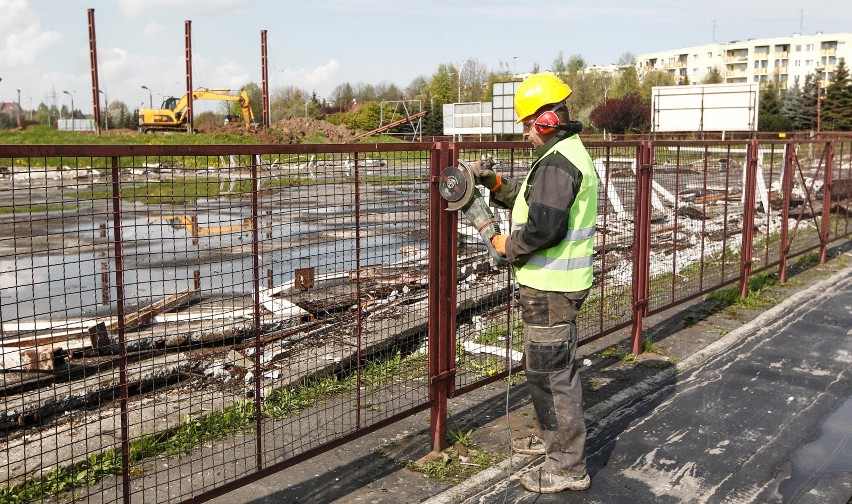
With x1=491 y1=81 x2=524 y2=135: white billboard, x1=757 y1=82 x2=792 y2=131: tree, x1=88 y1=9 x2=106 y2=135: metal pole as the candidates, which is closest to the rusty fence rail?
x1=491 y1=81 x2=524 y2=135: white billboard

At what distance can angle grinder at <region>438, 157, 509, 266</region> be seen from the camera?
14.9 ft

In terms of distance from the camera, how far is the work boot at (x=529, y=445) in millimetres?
5082

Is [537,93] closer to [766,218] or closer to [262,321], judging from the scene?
[262,321]

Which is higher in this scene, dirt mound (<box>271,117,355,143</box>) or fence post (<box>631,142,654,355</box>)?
dirt mound (<box>271,117,355,143</box>)

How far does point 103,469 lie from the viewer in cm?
461

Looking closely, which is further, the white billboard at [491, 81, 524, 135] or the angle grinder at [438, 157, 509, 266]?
the white billboard at [491, 81, 524, 135]

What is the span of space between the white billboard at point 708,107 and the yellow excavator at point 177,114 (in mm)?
23234

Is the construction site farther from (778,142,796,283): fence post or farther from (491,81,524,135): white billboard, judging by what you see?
(491,81,524,135): white billboard

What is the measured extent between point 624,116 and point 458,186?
Answer: 65839 millimetres

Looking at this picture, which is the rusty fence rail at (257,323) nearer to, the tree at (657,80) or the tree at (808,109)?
the tree at (808,109)

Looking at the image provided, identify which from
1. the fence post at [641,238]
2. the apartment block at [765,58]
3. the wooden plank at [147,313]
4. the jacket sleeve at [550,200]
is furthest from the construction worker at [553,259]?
the apartment block at [765,58]

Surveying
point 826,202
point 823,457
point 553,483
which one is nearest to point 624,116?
point 826,202

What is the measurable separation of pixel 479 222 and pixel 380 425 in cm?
136

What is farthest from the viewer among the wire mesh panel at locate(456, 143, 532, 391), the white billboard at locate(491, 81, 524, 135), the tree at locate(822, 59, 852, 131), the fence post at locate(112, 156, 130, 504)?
the tree at locate(822, 59, 852, 131)
